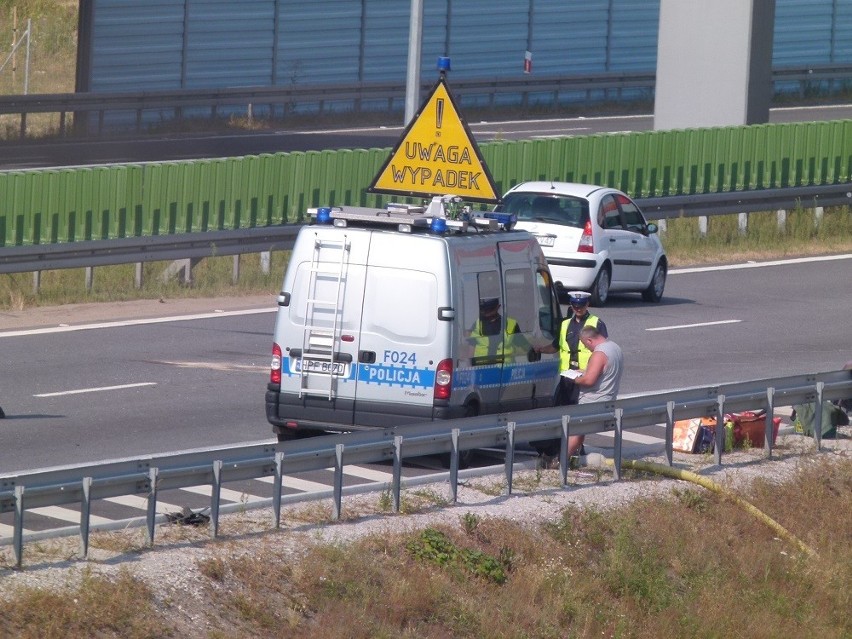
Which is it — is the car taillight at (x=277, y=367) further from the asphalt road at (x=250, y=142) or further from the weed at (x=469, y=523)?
the asphalt road at (x=250, y=142)

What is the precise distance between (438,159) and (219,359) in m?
3.36

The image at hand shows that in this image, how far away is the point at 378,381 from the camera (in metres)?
13.8

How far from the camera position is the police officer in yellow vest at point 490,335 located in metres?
14.0

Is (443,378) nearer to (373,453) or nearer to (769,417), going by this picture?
(373,453)

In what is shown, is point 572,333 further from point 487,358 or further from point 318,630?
point 318,630

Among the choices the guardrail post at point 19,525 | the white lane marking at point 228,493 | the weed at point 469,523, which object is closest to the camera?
the guardrail post at point 19,525

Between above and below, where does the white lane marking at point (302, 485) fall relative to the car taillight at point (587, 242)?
below

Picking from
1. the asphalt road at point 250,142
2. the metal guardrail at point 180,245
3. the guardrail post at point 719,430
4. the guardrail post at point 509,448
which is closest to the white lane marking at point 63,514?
the guardrail post at point 509,448

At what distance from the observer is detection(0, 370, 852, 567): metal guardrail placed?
974cm

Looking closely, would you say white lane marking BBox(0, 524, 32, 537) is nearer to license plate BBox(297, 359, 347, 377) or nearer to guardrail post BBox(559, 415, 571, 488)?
license plate BBox(297, 359, 347, 377)

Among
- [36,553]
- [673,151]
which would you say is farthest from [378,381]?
[673,151]

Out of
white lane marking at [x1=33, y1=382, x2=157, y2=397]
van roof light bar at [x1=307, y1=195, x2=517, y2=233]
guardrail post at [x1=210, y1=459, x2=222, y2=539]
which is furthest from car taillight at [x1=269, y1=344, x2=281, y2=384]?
white lane marking at [x1=33, y1=382, x2=157, y2=397]

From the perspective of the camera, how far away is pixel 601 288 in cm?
2356

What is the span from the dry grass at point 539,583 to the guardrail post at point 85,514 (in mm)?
405
